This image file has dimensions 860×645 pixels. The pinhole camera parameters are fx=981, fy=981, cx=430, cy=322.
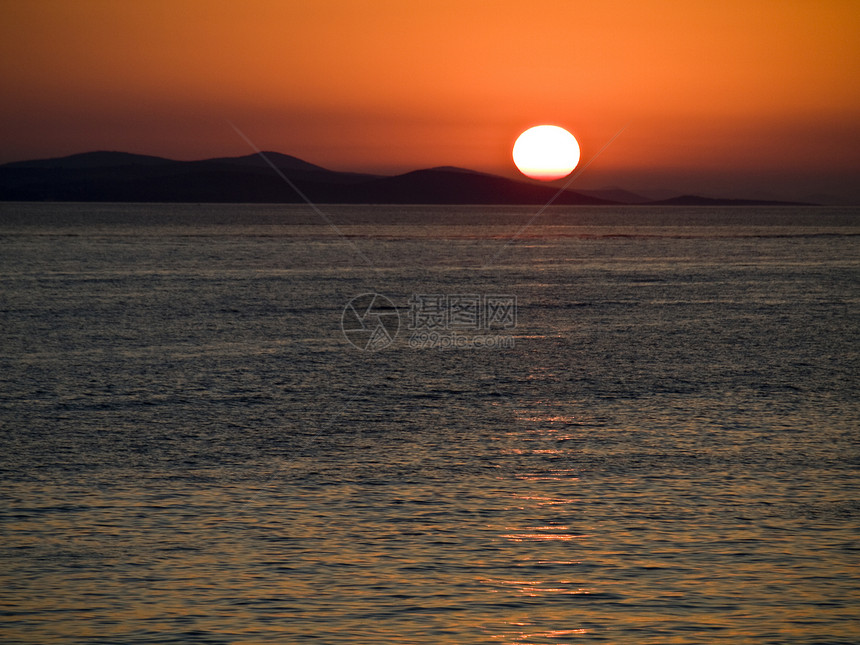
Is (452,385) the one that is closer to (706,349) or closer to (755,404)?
(755,404)

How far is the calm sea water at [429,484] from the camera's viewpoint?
10914 millimetres

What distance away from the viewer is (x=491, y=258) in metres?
106

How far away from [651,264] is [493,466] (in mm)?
78537

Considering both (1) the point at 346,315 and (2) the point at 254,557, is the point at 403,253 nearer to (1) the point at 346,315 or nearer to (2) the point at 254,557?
(1) the point at 346,315

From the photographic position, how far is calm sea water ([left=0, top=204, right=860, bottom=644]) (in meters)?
10.9

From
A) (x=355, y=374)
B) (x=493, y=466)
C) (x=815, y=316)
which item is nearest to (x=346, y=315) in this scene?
(x=355, y=374)

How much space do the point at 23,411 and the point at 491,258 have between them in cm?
8608

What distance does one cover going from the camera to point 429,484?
15.9 metres

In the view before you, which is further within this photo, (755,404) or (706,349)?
(706,349)

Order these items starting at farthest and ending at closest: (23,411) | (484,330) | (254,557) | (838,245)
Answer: (838,245)
(484,330)
(23,411)
(254,557)

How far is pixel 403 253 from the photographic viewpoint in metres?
112

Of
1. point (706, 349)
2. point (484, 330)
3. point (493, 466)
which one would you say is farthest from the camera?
point (484, 330)

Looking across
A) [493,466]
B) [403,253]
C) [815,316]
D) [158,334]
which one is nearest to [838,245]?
[403,253]

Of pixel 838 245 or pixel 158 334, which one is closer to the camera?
pixel 158 334
